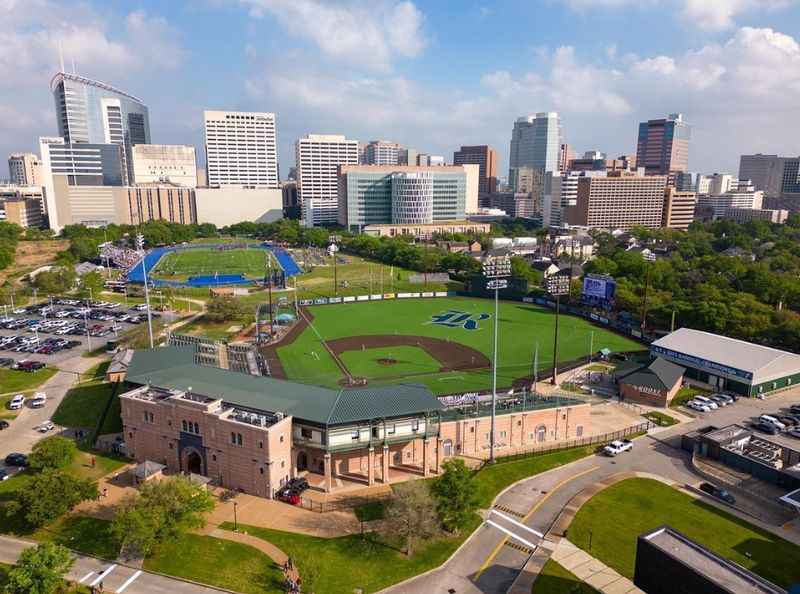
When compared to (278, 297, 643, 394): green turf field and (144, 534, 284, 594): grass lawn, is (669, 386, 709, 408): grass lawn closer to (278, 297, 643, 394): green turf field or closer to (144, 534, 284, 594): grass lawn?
(278, 297, 643, 394): green turf field

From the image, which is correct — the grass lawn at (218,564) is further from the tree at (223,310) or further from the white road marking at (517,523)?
the tree at (223,310)

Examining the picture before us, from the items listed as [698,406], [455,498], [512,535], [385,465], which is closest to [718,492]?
[512,535]

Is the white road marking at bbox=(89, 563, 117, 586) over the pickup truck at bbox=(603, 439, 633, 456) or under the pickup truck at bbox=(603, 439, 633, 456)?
under

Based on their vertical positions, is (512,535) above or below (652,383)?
below

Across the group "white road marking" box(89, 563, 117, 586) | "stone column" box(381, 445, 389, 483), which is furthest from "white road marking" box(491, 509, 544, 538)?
"white road marking" box(89, 563, 117, 586)

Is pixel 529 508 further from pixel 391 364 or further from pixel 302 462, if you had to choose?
pixel 391 364

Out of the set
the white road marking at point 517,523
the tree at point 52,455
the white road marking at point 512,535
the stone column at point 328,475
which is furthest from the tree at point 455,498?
the tree at point 52,455
